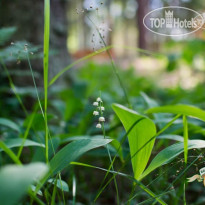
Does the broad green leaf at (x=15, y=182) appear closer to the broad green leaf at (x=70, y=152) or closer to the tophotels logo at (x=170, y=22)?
the broad green leaf at (x=70, y=152)

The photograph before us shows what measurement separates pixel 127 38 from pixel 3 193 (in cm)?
2092

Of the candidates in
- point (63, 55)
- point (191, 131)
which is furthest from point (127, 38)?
point (191, 131)

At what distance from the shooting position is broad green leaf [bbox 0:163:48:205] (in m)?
0.33

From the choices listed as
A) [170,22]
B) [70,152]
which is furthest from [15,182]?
[170,22]

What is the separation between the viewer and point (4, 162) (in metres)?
1.12

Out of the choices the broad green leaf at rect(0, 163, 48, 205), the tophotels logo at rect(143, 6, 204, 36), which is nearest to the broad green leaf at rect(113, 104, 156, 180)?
the broad green leaf at rect(0, 163, 48, 205)

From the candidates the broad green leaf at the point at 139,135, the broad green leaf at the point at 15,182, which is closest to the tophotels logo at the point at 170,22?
the broad green leaf at the point at 139,135

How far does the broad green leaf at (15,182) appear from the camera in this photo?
329 mm

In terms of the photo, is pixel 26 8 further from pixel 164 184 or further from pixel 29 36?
pixel 164 184

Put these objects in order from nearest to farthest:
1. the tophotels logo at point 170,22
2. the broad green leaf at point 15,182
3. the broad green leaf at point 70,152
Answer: the broad green leaf at point 15,182
the broad green leaf at point 70,152
the tophotels logo at point 170,22

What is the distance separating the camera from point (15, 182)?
0.33 m

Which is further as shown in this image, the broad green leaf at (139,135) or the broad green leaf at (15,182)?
the broad green leaf at (139,135)

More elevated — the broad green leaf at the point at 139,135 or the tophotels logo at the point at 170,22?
the tophotels logo at the point at 170,22

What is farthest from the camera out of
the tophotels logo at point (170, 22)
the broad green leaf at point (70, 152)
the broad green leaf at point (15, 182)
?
the tophotels logo at point (170, 22)
